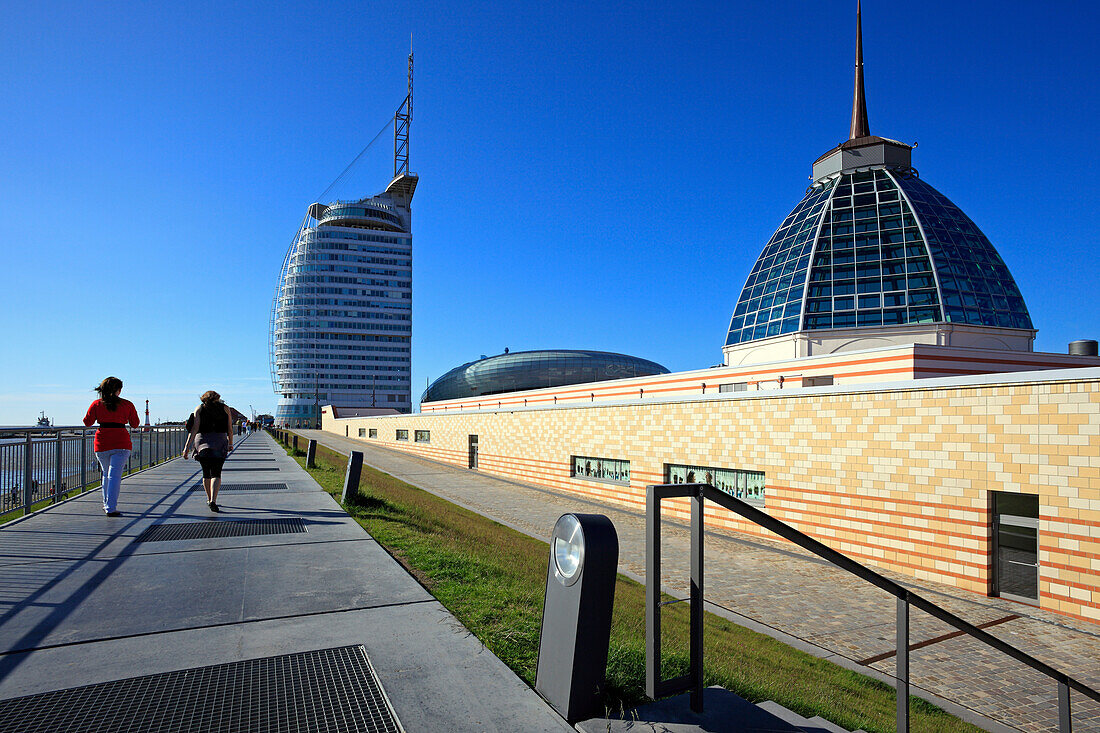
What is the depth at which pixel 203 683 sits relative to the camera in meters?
3.35

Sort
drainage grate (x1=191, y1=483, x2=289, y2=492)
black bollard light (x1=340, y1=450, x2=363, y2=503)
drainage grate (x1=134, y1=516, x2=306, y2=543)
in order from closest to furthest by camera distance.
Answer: drainage grate (x1=134, y1=516, x2=306, y2=543) → black bollard light (x1=340, y1=450, x2=363, y2=503) → drainage grate (x1=191, y1=483, x2=289, y2=492)

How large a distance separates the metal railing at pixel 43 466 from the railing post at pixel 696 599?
981cm

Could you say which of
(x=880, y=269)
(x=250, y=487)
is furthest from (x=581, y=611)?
(x=880, y=269)

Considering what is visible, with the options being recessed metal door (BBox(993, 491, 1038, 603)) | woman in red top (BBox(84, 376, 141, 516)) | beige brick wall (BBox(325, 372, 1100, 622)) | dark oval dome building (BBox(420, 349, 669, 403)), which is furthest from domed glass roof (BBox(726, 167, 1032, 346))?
dark oval dome building (BBox(420, 349, 669, 403))

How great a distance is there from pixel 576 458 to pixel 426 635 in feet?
53.1

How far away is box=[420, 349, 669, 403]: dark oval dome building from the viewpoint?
74.7 m

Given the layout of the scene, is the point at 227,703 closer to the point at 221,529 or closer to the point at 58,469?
the point at 221,529

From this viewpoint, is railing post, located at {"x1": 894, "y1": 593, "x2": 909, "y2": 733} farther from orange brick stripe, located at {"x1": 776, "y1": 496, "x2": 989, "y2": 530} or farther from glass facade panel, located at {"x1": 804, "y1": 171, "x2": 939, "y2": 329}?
glass facade panel, located at {"x1": 804, "y1": 171, "x2": 939, "y2": 329}

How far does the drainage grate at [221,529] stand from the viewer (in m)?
7.46

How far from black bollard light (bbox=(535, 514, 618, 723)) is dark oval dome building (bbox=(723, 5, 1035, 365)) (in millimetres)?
30906

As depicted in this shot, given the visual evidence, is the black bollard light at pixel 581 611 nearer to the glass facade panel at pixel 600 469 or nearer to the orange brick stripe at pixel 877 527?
the orange brick stripe at pixel 877 527

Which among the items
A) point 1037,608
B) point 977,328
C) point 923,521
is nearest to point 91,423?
point 923,521

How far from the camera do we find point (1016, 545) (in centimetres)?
833

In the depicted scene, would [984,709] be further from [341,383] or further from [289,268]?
[289,268]
